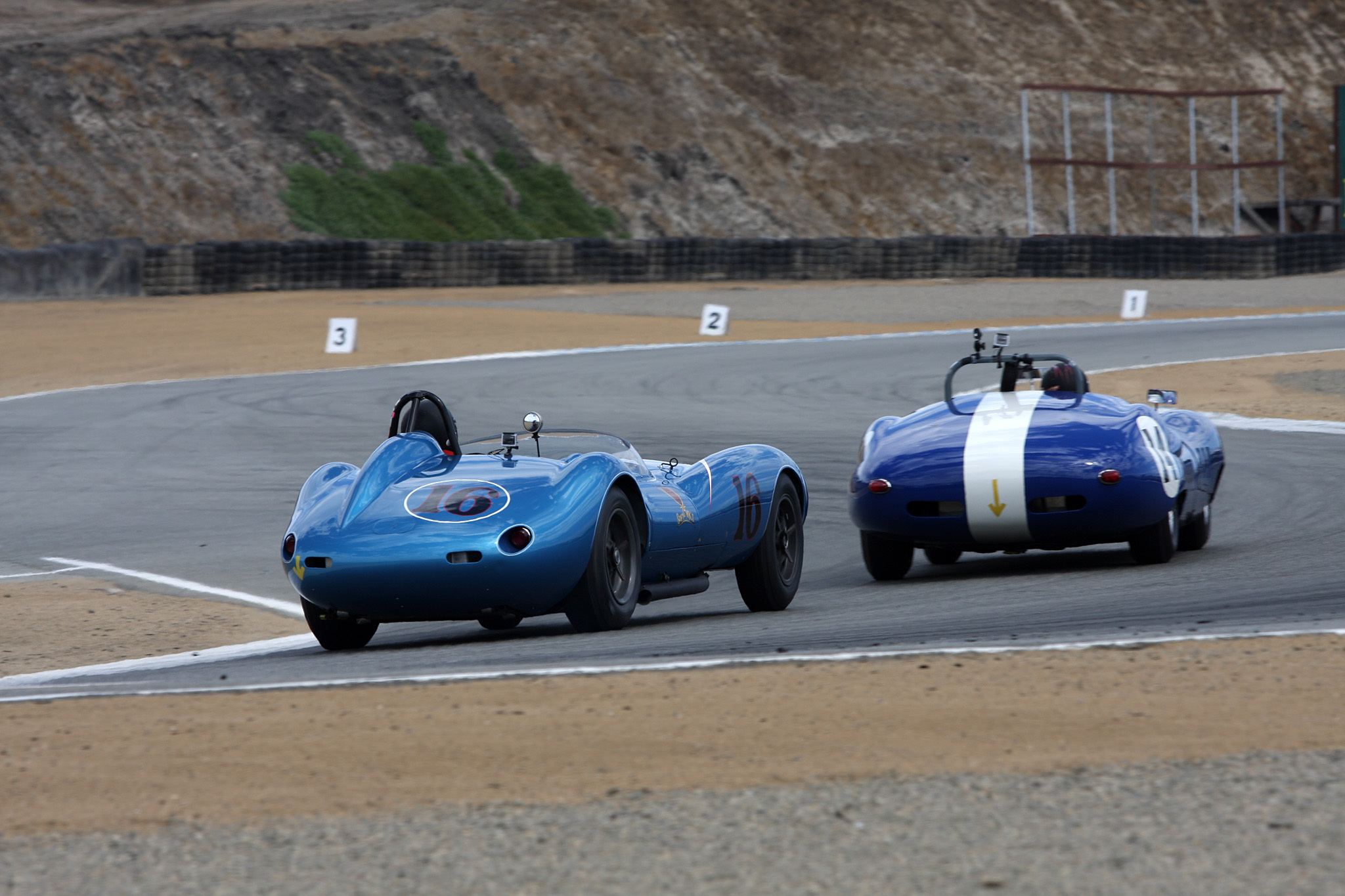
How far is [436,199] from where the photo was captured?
45.2 metres

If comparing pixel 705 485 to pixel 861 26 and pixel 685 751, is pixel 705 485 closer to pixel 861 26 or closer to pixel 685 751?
pixel 685 751

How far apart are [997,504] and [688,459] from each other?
477cm

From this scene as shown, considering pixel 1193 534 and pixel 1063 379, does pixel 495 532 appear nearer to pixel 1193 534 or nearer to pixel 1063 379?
pixel 1063 379

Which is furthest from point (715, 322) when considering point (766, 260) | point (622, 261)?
point (766, 260)

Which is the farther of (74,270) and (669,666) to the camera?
(74,270)

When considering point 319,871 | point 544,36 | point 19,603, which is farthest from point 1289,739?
point 544,36

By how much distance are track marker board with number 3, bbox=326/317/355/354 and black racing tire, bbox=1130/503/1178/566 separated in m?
17.0

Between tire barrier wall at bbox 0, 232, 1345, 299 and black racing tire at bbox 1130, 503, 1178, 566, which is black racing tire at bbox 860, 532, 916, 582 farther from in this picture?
tire barrier wall at bbox 0, 232, 1345, 299

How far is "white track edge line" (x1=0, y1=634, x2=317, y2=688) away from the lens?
22.1 feet

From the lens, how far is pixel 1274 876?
132 inches

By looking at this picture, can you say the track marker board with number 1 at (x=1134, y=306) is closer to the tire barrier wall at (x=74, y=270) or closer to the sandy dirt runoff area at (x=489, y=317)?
the sandy dirt runoff area at (x=489, y=317)

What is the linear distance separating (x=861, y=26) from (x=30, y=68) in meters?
27.0

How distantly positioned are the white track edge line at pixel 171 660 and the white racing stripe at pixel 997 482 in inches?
132

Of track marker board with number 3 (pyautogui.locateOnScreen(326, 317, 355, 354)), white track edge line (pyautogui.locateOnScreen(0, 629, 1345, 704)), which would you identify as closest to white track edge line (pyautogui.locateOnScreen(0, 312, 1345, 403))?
track marker board with number 3 (pyautogui.locateOnScreen(326, 317, 355, 354))
